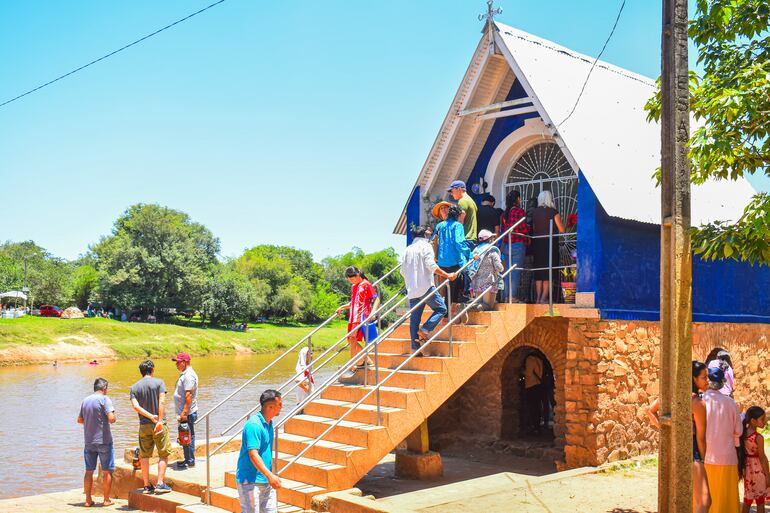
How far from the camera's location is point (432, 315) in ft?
38.7

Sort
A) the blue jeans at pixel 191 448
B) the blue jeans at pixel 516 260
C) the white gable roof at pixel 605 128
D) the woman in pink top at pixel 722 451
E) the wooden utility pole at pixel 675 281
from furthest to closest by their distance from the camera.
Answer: the blue jeans at pixel 516 260, the white gable roof at pixel 605 128, the blue jeans at pixel 191 448, the woman in pink top at pixel 722 451, the wooden utility pole at pixel 675 281

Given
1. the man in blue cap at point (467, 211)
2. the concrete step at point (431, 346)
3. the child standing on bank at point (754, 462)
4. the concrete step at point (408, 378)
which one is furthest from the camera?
the man in blue cap at point (467, 211)

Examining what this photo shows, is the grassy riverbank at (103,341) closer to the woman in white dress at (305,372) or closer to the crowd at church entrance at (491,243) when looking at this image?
the woman in white dress at (305,372)

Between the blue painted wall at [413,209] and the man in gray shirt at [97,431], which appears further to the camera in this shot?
the blue painted wall at [413,209]

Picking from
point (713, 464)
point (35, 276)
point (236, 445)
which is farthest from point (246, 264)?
point (713, 464)

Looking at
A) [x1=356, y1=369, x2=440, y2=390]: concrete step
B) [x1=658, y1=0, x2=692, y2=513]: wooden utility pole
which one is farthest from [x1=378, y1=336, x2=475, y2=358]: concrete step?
[x1=658, y1=0, x2=692, y2=513]: wooden utility pole

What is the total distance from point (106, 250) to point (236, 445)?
68.8 meters

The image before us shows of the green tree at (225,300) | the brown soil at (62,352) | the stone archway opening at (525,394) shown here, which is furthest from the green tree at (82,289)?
the stone archway opening at (525,394)

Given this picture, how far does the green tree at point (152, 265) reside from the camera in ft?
242

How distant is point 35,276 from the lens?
279 feet

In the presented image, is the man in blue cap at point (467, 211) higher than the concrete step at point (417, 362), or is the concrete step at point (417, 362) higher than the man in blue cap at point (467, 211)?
the man in blue cap at point (467, 211)

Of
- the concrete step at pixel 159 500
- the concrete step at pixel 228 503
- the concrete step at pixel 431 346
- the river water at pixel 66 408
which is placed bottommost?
the river water at pixel 66 408

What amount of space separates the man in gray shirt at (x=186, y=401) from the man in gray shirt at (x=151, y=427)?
0.56 m

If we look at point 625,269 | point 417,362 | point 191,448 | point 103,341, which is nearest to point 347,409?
point 417,362
